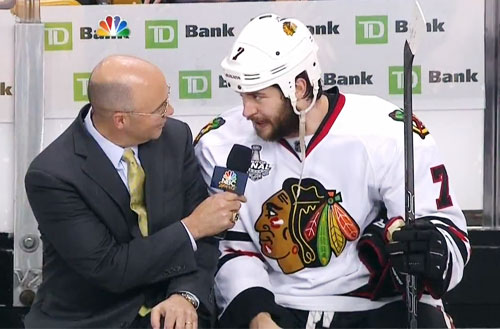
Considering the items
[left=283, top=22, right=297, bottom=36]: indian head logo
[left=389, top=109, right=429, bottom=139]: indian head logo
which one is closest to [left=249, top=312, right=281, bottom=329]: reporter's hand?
[left=389, top=109, right=429, bottom=139]: indian head logo

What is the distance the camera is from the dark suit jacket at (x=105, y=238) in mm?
4344

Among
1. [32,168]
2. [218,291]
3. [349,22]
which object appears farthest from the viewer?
[349,22]

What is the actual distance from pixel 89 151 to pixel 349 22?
1628mm

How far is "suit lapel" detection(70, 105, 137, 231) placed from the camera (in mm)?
4406

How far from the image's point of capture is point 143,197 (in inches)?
178

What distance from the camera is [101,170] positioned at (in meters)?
4.41

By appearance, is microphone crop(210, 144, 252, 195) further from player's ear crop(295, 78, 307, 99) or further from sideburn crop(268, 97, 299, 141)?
player's ear crop(295, 78, 307, 99)

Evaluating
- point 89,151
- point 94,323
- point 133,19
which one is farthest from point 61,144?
point 133,19

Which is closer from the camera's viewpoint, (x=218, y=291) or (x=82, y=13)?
(x=218, y=291)

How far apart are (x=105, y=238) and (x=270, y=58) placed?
2.94 ft

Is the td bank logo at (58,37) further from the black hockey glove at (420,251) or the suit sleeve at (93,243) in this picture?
the black hockey glove at (420,251)

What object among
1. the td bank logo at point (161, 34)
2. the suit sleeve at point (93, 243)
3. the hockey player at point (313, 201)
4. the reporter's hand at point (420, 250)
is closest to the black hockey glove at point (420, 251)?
the reporter's hand at point (420, 250)

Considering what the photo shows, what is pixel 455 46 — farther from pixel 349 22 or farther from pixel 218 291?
pixel 218 291

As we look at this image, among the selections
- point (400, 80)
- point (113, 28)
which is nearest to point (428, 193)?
point (400, 80)
